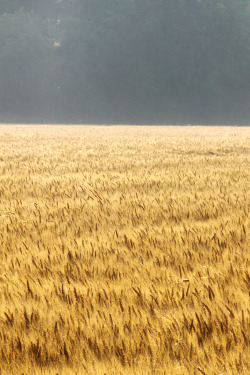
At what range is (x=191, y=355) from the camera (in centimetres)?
253

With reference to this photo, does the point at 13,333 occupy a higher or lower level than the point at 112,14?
lower

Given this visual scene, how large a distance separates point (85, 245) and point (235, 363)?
2448mm

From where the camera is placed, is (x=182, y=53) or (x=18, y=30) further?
(x=18, y=30)

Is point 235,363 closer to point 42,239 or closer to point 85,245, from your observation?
point 85,245

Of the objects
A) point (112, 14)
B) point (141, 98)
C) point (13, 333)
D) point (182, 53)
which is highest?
point (112, 14)

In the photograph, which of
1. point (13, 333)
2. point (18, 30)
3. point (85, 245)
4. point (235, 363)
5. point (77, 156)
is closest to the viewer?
point (235, 363)

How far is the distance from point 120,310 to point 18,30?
64300mm

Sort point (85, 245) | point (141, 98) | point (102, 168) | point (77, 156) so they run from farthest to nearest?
point (141, 98) → point (77, 156) → point (102, 168) → point (85, 245)

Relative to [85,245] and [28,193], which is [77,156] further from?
[85,245]

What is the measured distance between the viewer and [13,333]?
287 cm

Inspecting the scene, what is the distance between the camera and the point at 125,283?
11.9 feet

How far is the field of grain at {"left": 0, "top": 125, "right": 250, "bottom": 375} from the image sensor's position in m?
2.57

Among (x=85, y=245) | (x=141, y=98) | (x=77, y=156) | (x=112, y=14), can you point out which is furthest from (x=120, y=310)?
(x=112, y=14)

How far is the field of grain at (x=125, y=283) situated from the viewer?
8.43 feet
